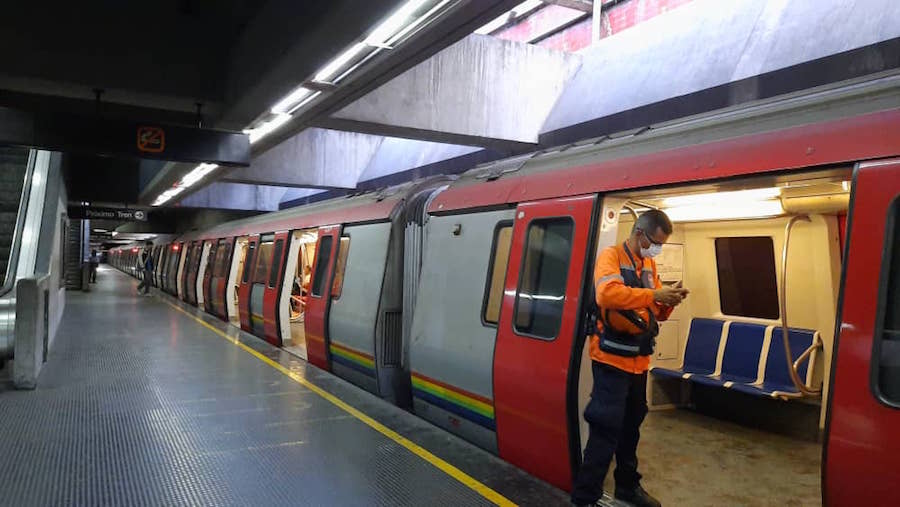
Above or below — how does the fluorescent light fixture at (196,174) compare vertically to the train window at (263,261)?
above

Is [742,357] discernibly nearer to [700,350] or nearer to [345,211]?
[700,350]

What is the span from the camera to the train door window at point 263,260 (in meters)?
12.2

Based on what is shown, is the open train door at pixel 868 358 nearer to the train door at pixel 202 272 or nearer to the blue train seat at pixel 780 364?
the blue train seat at pixel 780 364

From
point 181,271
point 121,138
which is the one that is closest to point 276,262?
point 121,138

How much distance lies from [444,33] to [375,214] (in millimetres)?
3454

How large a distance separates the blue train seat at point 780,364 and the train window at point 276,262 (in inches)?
323

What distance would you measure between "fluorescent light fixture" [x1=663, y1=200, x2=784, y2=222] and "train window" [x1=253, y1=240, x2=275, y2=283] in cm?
847

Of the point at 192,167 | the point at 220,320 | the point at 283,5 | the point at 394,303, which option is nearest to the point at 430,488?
the point at 394,303

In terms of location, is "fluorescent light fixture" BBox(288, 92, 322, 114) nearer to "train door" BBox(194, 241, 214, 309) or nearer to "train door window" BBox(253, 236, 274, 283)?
"train door window" BBox(253, 236, 274, 283)

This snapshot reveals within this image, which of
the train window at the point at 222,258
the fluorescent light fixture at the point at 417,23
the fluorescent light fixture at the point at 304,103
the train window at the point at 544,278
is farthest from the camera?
the train window at the point at 222,258

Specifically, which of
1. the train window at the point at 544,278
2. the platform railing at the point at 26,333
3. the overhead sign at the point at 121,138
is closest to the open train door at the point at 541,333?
the train window at the point at 544,278

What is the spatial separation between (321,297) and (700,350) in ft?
16.5

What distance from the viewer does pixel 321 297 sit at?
8992mm

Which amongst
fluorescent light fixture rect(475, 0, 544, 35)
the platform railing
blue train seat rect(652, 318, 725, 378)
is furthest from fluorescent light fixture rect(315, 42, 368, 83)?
fluorescent light fixture rect(475, 0, 544, 35)
